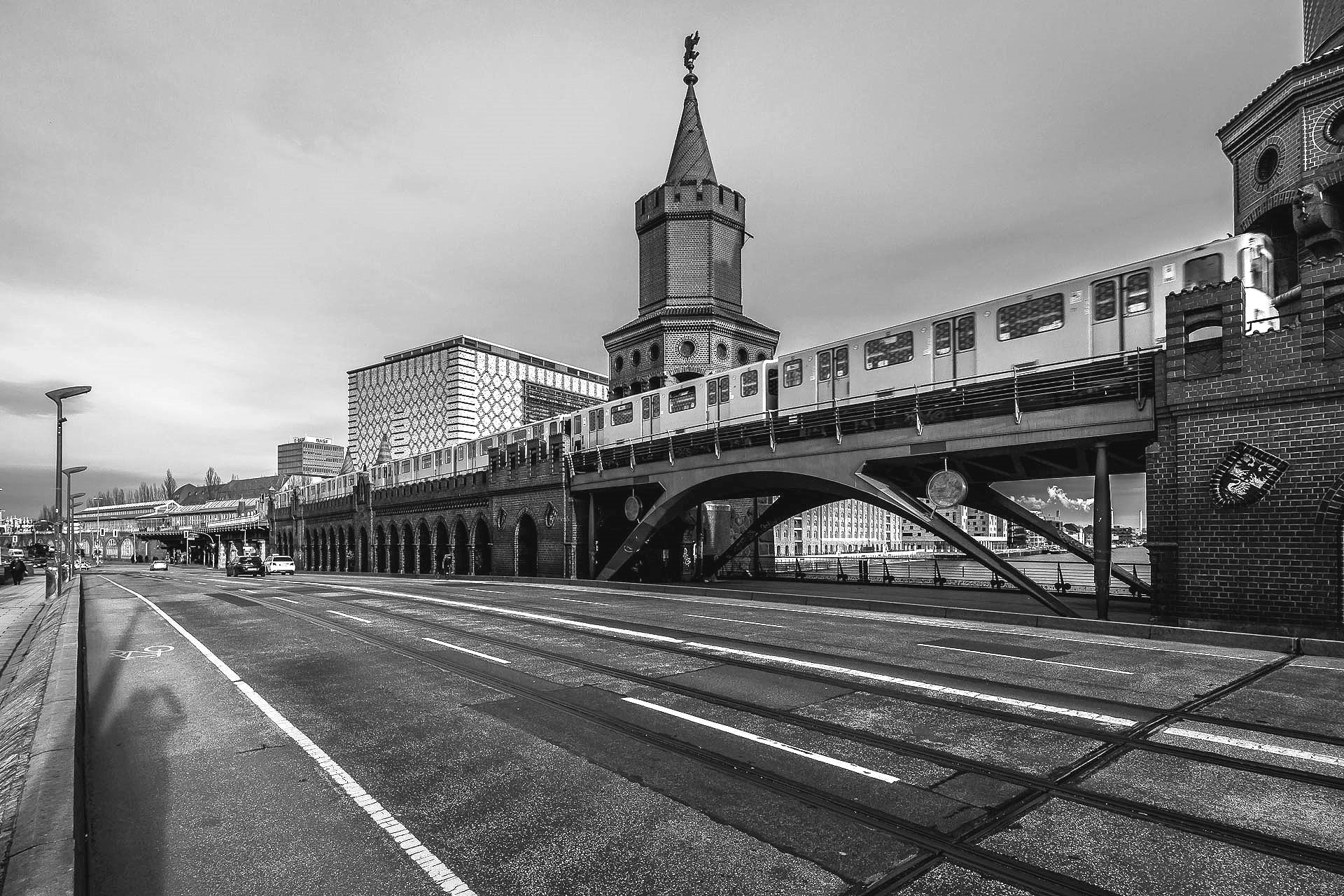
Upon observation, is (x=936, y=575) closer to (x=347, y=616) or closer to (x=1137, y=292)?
(x=1137, y=292)

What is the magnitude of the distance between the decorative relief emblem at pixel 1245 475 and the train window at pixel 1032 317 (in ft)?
17.8

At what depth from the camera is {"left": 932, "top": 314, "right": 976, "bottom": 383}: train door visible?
2047 centimetres

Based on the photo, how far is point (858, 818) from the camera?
5.16 meters

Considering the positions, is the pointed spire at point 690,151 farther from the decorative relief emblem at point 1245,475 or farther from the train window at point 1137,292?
the decorative relief emblem at point 1245,475

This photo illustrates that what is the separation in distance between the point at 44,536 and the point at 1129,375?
237 meters

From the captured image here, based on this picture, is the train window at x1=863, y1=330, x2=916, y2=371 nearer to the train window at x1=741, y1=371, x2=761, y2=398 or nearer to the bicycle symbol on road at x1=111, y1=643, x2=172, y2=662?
the train window at x1=741, y1=371, x2=761, y2=398

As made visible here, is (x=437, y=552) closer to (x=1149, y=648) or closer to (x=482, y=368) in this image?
(x=1149, y=648)

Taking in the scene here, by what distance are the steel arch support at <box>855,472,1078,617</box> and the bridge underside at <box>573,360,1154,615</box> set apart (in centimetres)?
4

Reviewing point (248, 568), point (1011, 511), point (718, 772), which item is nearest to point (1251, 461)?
point (1011, 511)

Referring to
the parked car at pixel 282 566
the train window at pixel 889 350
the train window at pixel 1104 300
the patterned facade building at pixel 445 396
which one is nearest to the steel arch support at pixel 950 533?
the train window at pixel 889 350

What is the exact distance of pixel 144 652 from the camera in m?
13.6

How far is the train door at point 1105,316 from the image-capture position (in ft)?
57.4

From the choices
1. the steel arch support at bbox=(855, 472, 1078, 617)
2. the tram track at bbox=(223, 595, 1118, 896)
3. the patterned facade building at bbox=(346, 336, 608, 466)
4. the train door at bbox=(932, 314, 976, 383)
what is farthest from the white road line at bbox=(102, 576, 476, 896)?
the patterned facade building at bbox=(346, 336, 608, 466)

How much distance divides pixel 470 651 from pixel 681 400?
1972 cm
